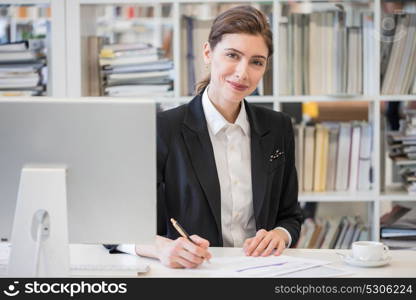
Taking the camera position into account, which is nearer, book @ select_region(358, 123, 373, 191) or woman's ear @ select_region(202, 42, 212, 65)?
woman's ear @ select_region(202, 42, 212, 65)

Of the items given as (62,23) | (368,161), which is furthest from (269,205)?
(62,23)

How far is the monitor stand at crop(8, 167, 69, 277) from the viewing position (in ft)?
4.71

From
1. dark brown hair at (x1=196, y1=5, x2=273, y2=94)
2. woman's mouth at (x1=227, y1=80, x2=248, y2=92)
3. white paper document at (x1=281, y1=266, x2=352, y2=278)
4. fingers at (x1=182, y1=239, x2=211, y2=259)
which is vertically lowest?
white paper document at (x1=281, y1=266, x2=352, y2=278)

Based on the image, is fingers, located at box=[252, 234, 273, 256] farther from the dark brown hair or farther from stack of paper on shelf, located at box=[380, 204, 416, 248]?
stack of paper on shelf, located at box=[380, 204, 416, 248]

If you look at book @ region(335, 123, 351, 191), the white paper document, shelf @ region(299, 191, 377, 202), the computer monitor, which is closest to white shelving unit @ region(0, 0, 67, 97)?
shelf @ region(299, 191, 377, 202)

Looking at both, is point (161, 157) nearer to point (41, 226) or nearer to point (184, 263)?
point (184, 263)

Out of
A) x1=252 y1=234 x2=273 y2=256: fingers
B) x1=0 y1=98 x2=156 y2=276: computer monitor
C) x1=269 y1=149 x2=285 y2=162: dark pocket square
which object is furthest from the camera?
x1=269 y1=149 x2=285 y2=162: dark pocket square

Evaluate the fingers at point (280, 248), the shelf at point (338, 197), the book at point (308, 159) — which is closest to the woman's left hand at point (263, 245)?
the fingers at point (280, 248)

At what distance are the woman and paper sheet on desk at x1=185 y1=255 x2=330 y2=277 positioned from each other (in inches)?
7.5

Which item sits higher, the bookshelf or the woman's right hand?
the bookshelf

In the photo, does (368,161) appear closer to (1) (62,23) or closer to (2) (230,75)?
(2) (230,75)

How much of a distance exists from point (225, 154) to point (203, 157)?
0.28 feet

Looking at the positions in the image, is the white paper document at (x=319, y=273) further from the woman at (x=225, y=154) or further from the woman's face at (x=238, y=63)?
the woman's face at (x=238, y=63)

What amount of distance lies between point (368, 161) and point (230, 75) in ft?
4.41
